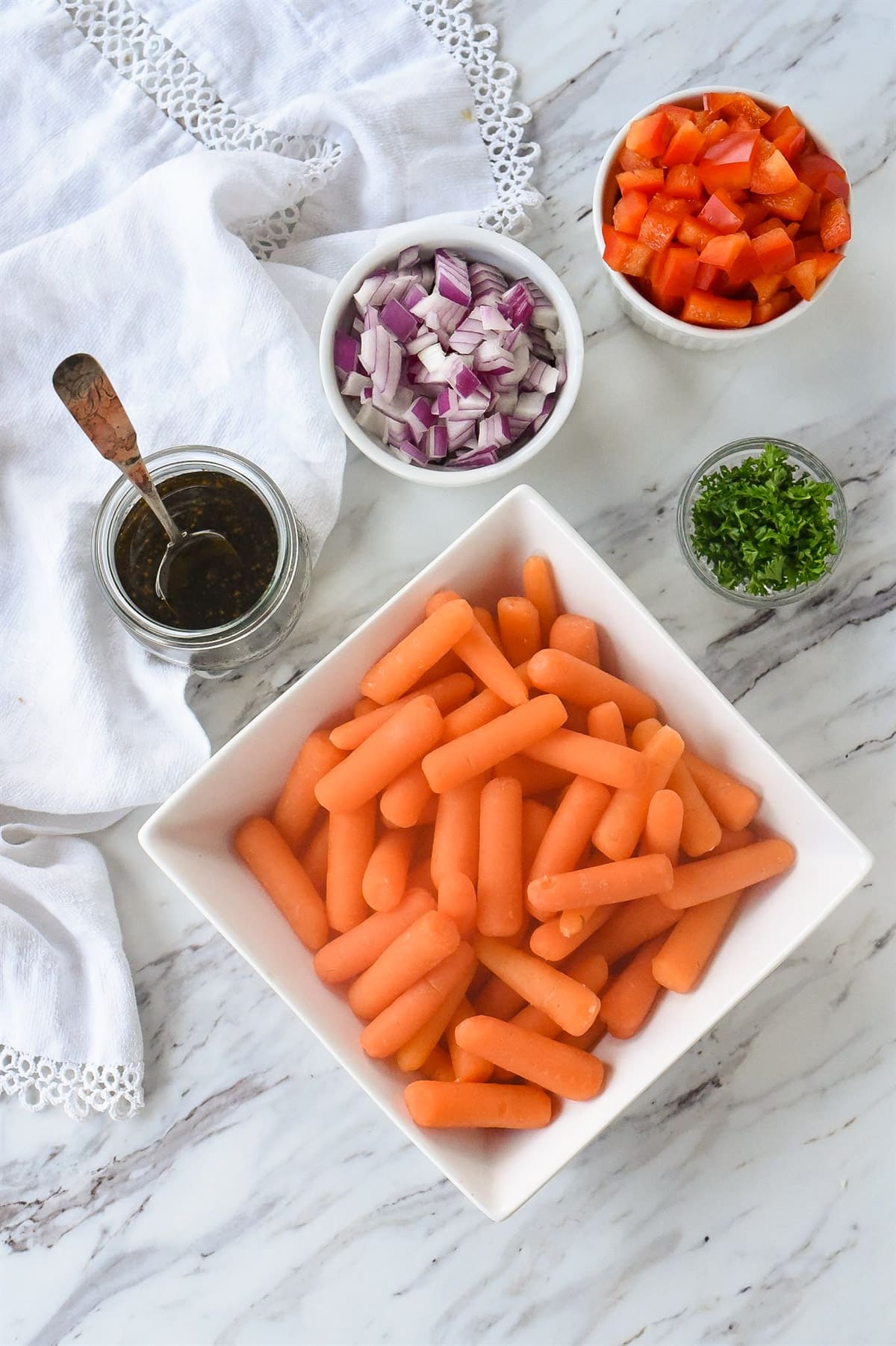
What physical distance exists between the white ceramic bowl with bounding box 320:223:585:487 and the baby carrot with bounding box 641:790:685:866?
14.5 inches

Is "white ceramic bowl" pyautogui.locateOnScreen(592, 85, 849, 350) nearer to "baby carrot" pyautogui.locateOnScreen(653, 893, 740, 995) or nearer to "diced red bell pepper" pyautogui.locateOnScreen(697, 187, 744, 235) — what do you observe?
"diced red bell pepper" pyautogui.locateOnScreen(697, 187, 744, 235)

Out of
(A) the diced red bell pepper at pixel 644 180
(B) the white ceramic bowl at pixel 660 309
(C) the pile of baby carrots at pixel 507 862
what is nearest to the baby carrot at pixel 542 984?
(C) the pile of baby carrots at pixel 507 862

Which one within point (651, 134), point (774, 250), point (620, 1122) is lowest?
point (620, 1122)

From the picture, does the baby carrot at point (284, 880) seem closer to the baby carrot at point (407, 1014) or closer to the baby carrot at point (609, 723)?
the baby carrot at point (407, 1014)

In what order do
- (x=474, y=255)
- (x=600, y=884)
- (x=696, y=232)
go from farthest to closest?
1. (x=474, y=255)
2. (x=696, y=232)
3. (x=600, y=884)

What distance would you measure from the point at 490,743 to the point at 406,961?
21 centimetres

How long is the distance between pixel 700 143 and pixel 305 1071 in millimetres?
1061

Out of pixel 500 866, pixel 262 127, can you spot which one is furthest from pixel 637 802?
pixel 262 127

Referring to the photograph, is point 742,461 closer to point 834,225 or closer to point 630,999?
point 834,225

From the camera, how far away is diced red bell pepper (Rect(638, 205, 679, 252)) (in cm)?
109

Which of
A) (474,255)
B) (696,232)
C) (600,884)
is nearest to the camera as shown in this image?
(600,884)

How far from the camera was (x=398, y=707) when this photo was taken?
1.05 m

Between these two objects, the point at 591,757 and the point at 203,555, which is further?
the point at 203,555

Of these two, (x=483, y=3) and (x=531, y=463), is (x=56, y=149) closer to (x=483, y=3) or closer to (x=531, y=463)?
(x=483, y=3)
